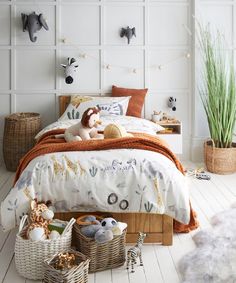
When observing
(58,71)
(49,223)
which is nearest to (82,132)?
(49,223)

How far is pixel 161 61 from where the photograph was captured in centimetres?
562

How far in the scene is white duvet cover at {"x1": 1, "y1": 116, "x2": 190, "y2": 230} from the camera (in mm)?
3104

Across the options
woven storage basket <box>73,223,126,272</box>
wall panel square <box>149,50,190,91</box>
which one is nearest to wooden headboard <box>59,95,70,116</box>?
wall panel square <box>149,50,190,91</box>

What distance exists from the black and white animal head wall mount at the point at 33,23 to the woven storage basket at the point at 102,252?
3.03m

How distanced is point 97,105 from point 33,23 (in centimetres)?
117

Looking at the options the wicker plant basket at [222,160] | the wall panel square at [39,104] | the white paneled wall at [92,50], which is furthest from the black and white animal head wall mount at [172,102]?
the wall panel square at [39,104]

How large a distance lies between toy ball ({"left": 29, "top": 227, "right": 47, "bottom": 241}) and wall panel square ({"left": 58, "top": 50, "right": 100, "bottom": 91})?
3.02 metres

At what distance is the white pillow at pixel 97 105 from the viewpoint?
201 inches

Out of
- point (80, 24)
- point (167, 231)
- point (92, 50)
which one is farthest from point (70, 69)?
point (167, 231)

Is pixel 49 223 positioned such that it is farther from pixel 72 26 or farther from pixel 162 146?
pixel 72 26

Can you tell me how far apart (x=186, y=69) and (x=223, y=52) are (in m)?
0.46

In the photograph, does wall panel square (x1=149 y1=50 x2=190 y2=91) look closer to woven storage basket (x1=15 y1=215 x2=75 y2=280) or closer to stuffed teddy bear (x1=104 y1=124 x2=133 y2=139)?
stuffed teddy bear (x1=104 y1=124 x2=133 y2=139)

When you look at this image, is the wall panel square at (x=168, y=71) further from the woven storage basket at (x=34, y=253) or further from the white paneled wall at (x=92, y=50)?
the woven storage basket at (x=34, y=253)

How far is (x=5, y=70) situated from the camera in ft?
18.2
